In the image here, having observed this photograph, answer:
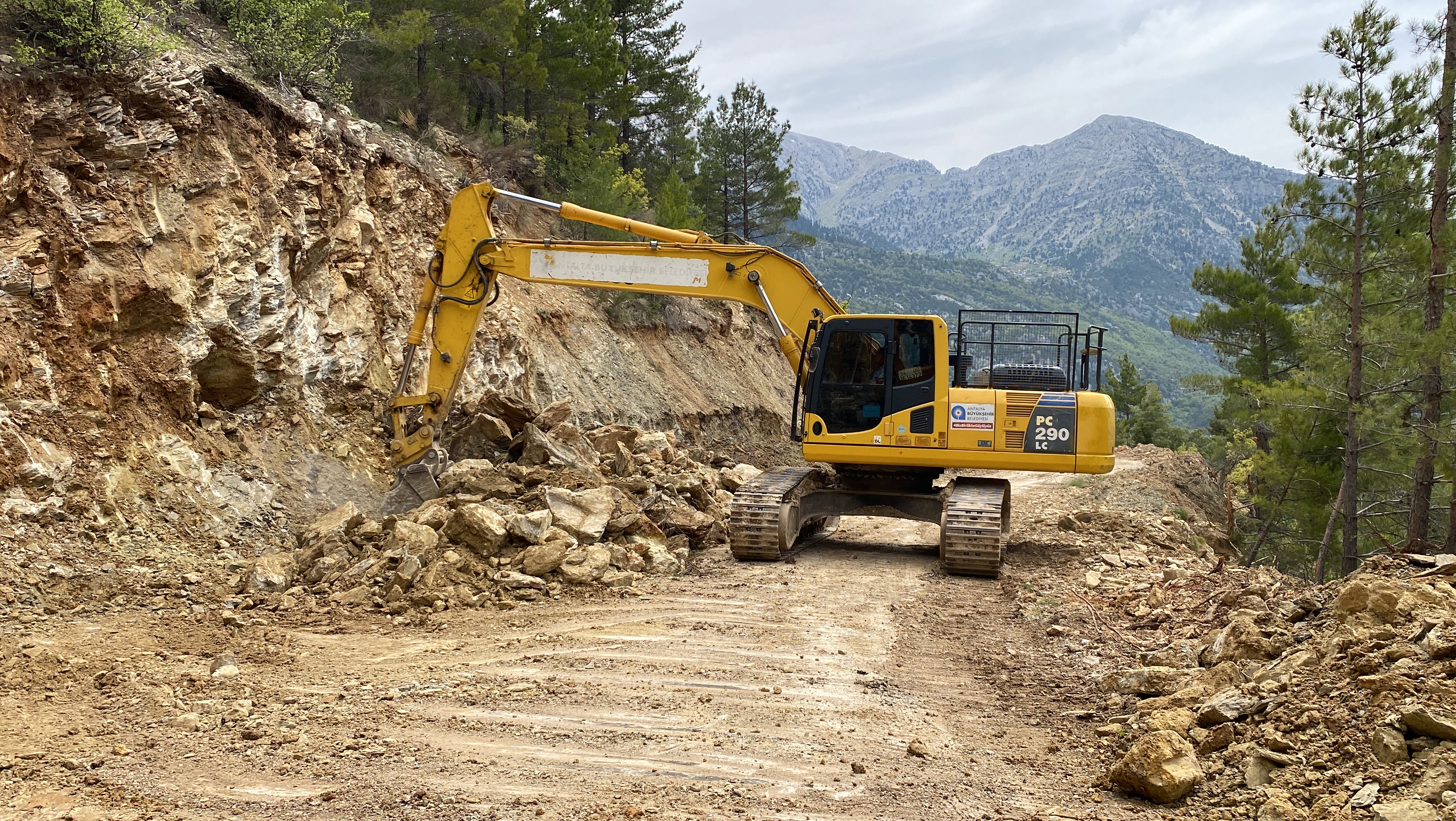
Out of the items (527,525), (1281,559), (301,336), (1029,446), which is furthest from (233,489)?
(1281,559)

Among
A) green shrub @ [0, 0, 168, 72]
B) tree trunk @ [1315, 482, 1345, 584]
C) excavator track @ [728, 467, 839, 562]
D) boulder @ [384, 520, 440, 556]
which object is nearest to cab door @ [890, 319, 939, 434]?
excavator track @ [728, 467, 839, 562]

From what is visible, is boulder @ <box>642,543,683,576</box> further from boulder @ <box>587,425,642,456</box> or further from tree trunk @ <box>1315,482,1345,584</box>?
tree trunk @ <box>1315,482,1345,584</box>

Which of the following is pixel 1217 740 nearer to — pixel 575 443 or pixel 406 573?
pixel 406 573

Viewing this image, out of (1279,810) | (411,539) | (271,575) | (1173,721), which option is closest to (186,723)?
(271,575)

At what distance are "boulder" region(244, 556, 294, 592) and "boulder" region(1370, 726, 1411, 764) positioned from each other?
27.8ft

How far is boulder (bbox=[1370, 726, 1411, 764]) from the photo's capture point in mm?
4227

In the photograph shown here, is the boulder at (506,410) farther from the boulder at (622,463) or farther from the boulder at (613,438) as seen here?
the boulder at (622,463)

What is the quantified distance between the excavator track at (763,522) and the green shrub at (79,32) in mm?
8782

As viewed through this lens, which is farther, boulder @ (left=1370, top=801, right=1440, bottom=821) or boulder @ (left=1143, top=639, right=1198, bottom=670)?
boulder @ (left=1143, top=639, right=1198, bottom=670)

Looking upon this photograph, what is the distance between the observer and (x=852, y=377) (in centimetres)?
1141

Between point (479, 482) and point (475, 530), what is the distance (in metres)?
1.50

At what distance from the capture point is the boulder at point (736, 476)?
14750 millimetres

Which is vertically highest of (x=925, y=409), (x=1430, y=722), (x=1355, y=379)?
(x=1355, y=379)

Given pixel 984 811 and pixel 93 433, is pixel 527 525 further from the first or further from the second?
pixel 984 811
